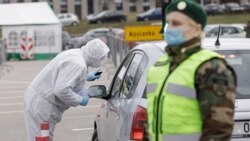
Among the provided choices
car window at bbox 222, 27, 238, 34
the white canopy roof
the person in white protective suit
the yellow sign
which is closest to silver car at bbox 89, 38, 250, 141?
the person in white protective suit

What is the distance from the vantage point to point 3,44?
1250 inches

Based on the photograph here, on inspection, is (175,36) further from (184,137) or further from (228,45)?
(228,45)

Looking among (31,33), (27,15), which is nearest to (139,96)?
(31,33)

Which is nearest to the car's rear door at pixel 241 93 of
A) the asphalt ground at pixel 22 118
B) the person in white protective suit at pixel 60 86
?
the person in white protective suit at pixel 60 86

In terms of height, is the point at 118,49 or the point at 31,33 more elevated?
the point at 118,49

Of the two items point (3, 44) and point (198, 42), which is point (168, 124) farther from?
point (3, 44)

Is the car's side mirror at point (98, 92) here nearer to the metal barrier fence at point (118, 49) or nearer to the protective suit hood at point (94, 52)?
the protective suit hood at point (94, 52)

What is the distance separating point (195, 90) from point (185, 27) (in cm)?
34

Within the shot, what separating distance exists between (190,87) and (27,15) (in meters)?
31.3

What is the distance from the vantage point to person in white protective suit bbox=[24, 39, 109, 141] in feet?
23.0

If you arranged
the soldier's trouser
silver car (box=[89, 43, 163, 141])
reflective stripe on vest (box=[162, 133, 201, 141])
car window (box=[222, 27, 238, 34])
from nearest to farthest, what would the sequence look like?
1. reflective stripe on vest (box=[162, 133, 201, 141])
2. silver car (box=[89, 43, 163, 141])
3. the soldier's trouser
4. car window (box=[222, 27, 238, 34])

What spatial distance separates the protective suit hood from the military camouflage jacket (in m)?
3.55

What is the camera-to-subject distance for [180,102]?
12.2 feet

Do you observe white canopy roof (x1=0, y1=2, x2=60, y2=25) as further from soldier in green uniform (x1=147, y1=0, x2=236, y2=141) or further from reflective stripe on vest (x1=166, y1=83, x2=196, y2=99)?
reflective stripe on vest (x1=166, y1=83, x2=196, y2=99)
